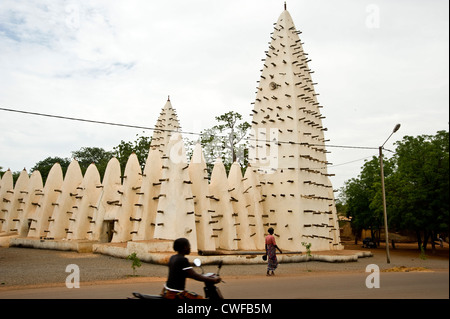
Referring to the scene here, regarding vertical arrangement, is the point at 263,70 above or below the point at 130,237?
above

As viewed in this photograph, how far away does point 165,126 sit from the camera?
1181 inches

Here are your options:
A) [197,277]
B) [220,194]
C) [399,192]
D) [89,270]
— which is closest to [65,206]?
[220,194]

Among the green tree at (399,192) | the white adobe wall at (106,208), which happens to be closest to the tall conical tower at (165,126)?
the white adobe wall at (106,208)

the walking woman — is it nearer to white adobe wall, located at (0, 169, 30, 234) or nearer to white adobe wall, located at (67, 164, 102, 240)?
white adobe wall, located at (67, 164, 102, 240)

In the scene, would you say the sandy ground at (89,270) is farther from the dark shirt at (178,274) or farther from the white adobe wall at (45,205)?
the dark shirt at (178,274)

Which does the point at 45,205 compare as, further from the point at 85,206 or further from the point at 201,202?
the point at 201,202

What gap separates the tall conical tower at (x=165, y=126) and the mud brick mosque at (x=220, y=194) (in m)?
0.14

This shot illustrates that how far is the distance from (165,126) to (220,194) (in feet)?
30.8

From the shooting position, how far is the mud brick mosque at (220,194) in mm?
21328

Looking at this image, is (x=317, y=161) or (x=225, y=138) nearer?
(x=317, y=161)

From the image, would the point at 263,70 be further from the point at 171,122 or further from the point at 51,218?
the point at 51,218

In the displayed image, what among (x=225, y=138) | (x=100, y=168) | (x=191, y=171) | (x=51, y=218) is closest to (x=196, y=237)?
(x=191, y=171)
